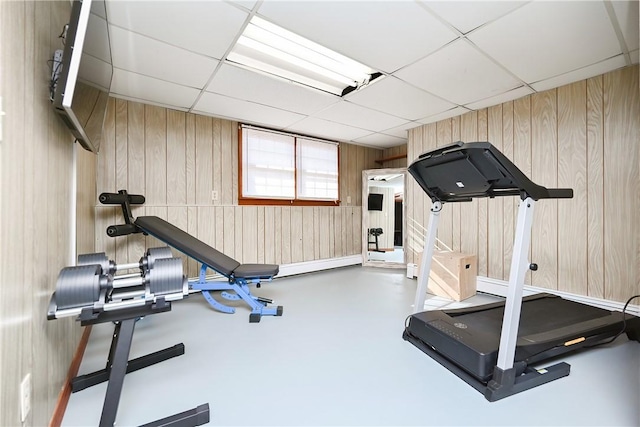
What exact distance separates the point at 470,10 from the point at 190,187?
11.0 ft

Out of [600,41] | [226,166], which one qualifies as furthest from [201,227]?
[600,41]

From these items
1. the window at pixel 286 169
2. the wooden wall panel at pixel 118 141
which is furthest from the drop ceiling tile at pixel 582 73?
the wooden wall panel at pixel 118 141

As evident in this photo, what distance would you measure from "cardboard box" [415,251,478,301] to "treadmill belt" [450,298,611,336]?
28.7 inches

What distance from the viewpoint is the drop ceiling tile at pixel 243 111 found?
310 centimetres

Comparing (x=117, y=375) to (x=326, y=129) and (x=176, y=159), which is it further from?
(x=326, y=129)

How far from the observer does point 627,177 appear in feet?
8.00

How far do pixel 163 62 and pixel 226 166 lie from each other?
1577 mm

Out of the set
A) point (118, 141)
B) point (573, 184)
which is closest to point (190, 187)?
point (118, 141)

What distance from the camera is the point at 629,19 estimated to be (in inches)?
70.7

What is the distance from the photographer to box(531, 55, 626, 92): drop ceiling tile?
7.68 feet

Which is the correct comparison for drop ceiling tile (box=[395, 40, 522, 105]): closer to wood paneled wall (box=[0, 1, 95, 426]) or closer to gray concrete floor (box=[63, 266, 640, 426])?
gray concrete floor (box=[63, 266, 640, 426])

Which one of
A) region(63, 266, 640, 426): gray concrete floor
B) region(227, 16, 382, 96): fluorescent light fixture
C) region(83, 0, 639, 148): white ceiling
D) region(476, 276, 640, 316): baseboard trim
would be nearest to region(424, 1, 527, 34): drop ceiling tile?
region(83, 0, 639, 148): white ceiling

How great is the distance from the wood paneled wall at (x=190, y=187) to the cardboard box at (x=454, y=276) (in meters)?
2.01

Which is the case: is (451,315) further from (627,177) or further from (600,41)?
(600,41)
